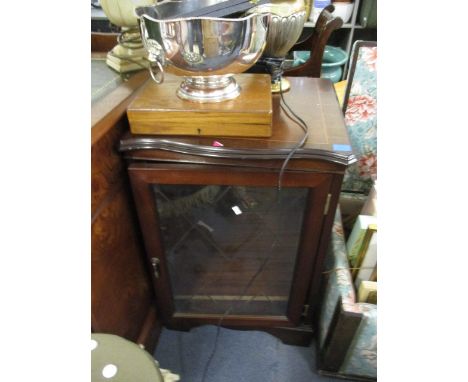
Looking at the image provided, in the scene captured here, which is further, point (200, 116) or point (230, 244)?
point (230, 244)

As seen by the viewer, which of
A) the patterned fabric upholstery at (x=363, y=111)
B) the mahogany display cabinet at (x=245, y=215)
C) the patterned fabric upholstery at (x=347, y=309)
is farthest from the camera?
the patterned fabric upholstery at (x=363, y=111)

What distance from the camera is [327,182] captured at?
2.02 feet

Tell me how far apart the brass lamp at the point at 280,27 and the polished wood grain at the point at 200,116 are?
15 cm

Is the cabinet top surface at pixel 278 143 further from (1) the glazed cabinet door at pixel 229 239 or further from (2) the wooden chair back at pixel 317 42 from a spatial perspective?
(2) the wooden chair back at pixel 317 42

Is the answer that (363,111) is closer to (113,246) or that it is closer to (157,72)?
(157,72)

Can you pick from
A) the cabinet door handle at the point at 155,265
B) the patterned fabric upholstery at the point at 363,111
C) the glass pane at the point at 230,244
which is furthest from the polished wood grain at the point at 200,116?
the patterned fabric upholstery at the point at 363,111

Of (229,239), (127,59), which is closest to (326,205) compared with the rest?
(229,239)

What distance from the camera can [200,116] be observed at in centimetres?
58

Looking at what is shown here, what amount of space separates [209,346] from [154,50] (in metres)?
0.91

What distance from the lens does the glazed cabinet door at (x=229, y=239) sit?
0.63m

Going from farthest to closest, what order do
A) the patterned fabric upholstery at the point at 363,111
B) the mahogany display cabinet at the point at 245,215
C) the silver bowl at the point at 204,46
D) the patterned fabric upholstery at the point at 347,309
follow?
the patterned fabric upholstery at the point at 363,111 < the patterned fabric upholstery at the point at 347,309 < the mahogany display cabinet at the point at 245,215 < the silver bowl at the point at 204,46

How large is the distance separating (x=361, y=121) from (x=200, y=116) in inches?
24.3
